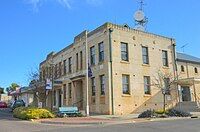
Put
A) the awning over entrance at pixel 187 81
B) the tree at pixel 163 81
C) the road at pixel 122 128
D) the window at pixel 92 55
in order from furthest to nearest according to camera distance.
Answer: the awning over entrance at pixel 187 81
the tree at pixel 163 81
the window at pixel 92 55
the road at pixel 122 128

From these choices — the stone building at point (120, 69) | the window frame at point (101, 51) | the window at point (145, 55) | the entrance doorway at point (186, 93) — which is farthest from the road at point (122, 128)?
the entrance doorway at point (186, 93)

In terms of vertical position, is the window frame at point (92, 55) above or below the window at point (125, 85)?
above

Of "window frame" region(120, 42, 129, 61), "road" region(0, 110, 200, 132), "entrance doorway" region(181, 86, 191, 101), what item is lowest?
"road" region(0, 110, 200, 132)

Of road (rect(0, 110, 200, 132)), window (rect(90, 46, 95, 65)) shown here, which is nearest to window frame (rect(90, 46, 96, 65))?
window (rect(90, 46, 95, 65))

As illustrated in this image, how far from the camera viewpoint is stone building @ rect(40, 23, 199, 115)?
29.0m

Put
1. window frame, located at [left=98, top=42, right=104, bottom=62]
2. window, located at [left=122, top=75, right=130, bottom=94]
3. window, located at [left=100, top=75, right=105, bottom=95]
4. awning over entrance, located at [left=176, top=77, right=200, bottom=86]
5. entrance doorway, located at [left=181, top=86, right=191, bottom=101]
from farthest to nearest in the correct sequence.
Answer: entrance doorway, located at [left=181, top=86, right=191, bottom=101] < awning over entrance, located at [left=176, top=77, right=200, bottom=86] < window frame, located at [left=98, top=42, right=104, bottom=62] < window, located at [left=122, top=75, right=130, bottom=94] < window, located at [left=100, top=75, right=105, bottom=95]

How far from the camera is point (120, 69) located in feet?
96.8

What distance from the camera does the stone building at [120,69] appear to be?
28969 millimetres

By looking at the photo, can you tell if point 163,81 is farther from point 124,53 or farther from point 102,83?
point 102,83

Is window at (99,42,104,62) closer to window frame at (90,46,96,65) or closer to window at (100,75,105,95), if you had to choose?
window frame at (90,46,96,65)

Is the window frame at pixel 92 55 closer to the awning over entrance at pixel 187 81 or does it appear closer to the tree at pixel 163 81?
the tree at pixel 163 81

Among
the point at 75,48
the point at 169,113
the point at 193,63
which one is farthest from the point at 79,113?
the point at 193,63

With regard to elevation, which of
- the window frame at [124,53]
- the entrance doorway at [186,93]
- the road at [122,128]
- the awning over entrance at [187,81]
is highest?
the window frame at [124,53]

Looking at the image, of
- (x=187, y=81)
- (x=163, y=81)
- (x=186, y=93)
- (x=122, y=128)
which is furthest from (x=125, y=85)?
(x=122, y=128)
